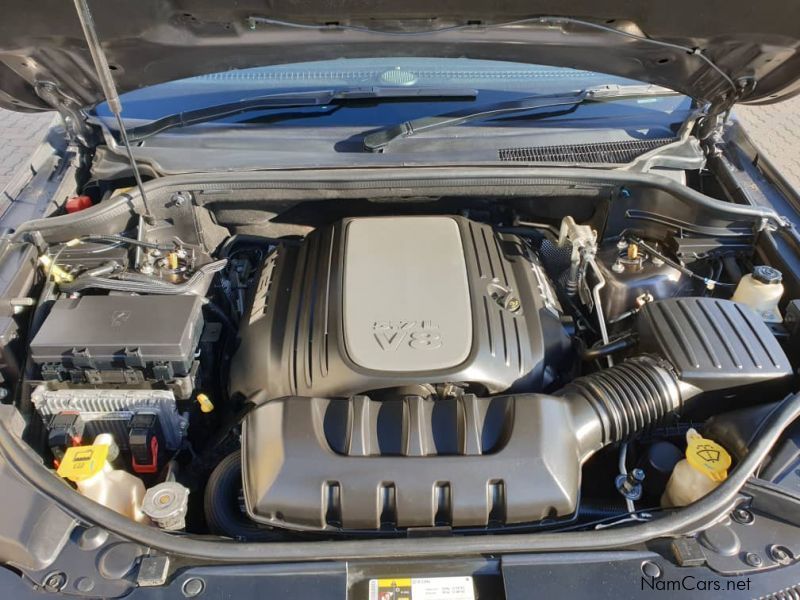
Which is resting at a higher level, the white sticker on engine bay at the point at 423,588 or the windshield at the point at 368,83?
the windshield at the point at 368,83

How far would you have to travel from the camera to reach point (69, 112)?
1788 mm

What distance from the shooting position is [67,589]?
100 centimetres

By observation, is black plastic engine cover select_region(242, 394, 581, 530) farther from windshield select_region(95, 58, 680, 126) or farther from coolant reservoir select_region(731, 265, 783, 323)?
windshield select_region(95, 58, 680, 126)

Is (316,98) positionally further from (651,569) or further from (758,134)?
(758,134)

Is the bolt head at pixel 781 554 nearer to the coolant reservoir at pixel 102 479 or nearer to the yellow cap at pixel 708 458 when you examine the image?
the yellow cap at pixel 708 458

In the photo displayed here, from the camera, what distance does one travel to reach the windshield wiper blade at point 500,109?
71.0 inches

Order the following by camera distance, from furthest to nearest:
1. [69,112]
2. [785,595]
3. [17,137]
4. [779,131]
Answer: [779,131] → [17,137] → [69,112] → [785,595]

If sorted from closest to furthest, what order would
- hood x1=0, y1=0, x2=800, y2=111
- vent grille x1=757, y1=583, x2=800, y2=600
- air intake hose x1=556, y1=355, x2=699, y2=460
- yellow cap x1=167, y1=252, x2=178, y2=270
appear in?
vent grille x1=757, y1=583, x2=800, y2=600 < air intake hose x1=556, y1=355, x2=699, y2=460 < hood x1=0, y1=0, x2=800, y2=111 < yellow cap x1=167, y1=252, x2=178, y2=270

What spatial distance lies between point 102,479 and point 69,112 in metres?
1.13

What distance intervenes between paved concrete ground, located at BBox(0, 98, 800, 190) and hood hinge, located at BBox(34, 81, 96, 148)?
245cm

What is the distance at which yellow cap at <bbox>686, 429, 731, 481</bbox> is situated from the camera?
44.7 inches

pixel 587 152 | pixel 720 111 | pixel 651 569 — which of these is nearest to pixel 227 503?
pixel 651 569

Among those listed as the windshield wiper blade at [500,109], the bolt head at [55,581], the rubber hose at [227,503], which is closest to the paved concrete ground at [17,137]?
the windshield wiper blade at [500,109]

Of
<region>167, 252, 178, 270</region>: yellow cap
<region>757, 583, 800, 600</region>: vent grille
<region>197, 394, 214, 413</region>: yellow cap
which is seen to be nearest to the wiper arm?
<region>167, 252, 178, 270</region>: yellow cap
